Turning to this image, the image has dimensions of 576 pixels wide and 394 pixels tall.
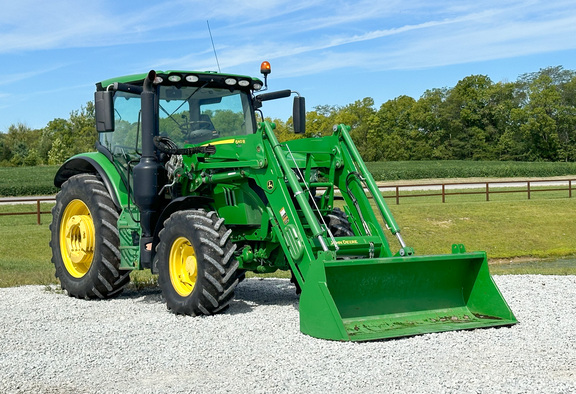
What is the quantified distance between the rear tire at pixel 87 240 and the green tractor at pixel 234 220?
0.02 metres

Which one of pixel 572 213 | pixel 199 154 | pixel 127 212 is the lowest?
pixel 572 213

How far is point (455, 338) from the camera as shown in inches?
267

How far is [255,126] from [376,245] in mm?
2825

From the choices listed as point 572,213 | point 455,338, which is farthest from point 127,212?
point 572,213

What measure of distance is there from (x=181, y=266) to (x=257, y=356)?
98.0 inches

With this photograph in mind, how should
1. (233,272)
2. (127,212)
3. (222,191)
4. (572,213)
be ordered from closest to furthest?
(233,272), (222,191), (127,212), (572,213)

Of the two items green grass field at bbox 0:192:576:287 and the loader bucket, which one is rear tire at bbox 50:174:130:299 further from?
green grass field at bbox 0:192:576:287

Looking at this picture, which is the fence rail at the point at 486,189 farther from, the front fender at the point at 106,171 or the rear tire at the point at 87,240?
the rear tire at the point at 87,240

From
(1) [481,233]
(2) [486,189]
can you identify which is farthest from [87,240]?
(2) [486,189]

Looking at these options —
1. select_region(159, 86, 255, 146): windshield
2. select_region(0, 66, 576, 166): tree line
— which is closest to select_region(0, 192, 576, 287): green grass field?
select_region(159, 86, 255, 146): windshield

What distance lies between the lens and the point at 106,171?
982 centimetres

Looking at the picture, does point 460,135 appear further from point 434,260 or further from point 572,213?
point 434,260

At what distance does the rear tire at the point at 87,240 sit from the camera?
376 inches

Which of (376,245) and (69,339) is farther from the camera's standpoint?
(376,245)
